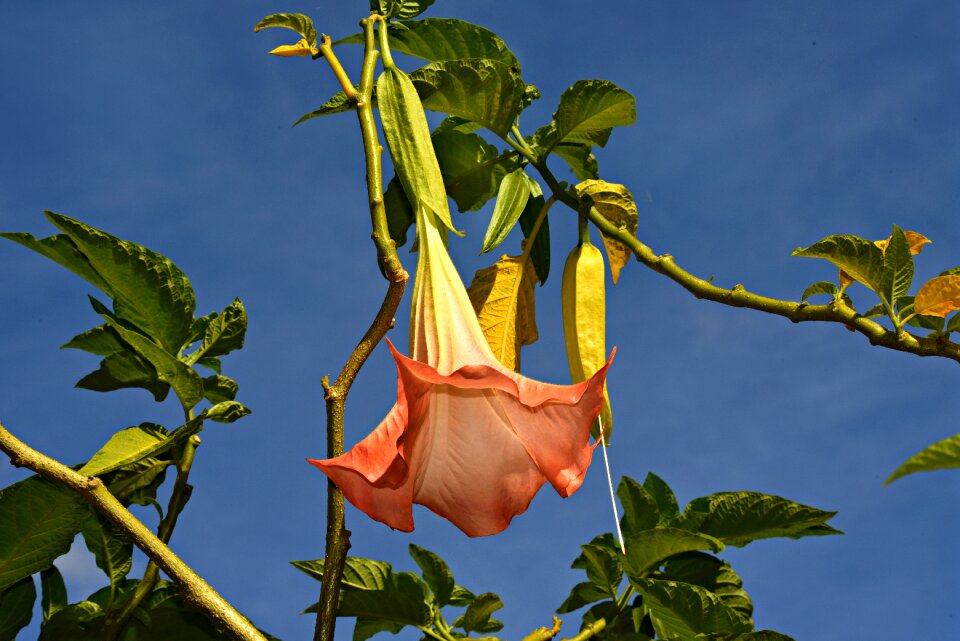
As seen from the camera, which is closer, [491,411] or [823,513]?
[491,411]

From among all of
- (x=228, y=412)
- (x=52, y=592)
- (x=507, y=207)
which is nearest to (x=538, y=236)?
(x=507, y=207)

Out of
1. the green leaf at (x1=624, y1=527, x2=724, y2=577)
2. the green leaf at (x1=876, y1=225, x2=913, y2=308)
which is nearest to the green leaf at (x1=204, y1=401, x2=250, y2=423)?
the green leaf at (x1=624, y1=527, x2=724, y2=577)

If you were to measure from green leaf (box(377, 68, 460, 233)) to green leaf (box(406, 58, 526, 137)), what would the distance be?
0.15m

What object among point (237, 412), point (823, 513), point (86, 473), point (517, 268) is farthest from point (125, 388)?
point (823, 513)

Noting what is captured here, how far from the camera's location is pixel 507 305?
1.38 metres

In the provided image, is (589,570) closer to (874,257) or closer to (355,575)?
(355,575)

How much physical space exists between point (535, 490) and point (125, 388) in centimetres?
83

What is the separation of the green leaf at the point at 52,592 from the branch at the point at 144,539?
513 mm

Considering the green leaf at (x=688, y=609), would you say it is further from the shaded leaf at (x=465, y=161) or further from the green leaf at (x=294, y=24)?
the green leaf at (x=294, y=24)

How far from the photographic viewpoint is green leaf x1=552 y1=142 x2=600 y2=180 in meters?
1.52

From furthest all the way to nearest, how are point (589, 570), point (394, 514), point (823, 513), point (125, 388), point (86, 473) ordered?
point (125, 388) → point (589, 570) → point (823, 513) → point (86, 473) → point (394, 514)

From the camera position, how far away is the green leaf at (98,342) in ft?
4.76

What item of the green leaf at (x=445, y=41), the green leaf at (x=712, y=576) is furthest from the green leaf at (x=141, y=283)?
the green leaf at (x=712, y=576)

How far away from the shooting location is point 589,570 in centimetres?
135
